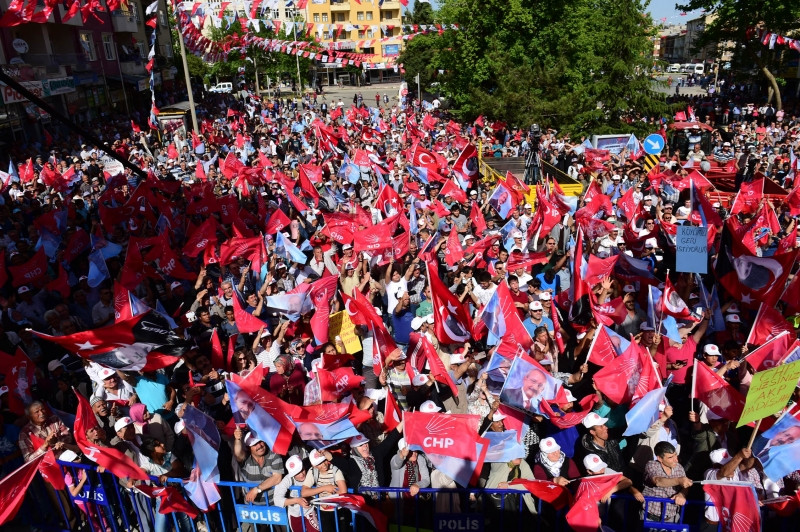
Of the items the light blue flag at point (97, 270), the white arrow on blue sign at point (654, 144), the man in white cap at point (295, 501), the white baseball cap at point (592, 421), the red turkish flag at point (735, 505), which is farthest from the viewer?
the white arrow on blue sign at point (654, 144)

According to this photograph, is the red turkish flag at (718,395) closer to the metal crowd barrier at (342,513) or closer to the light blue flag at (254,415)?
the metal crowd barrier at (342,513)

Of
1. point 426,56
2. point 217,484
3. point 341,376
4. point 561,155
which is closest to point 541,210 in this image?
point 341,376

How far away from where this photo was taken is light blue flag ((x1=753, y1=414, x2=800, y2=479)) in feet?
15.0

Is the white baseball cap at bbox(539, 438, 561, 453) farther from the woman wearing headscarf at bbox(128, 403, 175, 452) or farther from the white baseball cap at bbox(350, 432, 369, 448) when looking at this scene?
the woman wearing headscarf at bbox(128, 403, 175, 452)

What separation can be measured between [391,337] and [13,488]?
3931 mm

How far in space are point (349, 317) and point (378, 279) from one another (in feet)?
6.79

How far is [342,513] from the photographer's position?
5.25 m

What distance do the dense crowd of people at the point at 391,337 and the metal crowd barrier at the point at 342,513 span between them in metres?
0.04

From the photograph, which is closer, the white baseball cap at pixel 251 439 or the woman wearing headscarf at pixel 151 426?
the white baseball cap at pixel 251 439

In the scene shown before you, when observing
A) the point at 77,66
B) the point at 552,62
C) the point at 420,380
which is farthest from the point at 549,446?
the point at 77,66

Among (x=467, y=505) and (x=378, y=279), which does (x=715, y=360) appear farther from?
(x=378, y=279)

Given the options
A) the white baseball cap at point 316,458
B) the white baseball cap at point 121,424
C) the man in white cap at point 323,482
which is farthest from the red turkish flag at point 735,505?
the white baseball cap at point 121,424

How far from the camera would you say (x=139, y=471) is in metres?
4.90

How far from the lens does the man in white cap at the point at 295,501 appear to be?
4.85 metres
